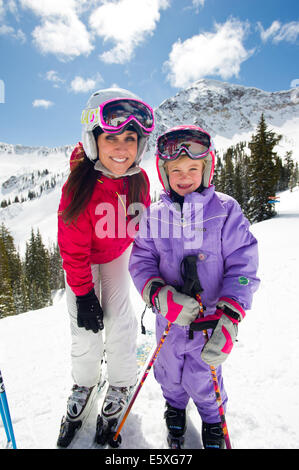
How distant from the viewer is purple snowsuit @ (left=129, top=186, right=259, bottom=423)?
6.99 feet

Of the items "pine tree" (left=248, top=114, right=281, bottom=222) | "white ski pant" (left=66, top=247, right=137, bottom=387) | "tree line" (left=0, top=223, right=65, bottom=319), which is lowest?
"tree line" (left=0, top=223, right=65, bottom=319)

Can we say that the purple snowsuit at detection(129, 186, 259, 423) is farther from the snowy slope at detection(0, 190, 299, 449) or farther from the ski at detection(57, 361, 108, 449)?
the ski at detection(57, 361, 108, 449)

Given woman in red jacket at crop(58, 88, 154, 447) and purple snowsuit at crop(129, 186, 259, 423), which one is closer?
purple snowsuit at crop(129, 186, 259, 423)

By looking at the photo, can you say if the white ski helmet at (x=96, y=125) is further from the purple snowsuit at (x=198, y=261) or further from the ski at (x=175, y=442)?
the ski at (x=175, y=442)

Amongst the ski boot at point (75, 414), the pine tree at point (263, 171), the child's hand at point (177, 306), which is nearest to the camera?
the child's hand at point (177, 306)

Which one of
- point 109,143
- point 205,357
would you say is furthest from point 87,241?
point 205,357

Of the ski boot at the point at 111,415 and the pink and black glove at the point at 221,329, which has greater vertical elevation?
the pink and black glove at the point at 221,329

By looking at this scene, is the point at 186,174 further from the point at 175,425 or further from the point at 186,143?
the point at 175,425

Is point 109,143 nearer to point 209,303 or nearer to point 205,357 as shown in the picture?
point 209,303

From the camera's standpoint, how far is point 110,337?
2.56 meters

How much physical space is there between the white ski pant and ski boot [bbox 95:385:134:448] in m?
0.08

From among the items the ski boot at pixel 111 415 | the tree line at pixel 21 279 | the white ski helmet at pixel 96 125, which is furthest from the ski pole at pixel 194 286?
the tree line at pixel 21 279

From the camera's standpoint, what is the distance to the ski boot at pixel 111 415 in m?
Answer: 2.27

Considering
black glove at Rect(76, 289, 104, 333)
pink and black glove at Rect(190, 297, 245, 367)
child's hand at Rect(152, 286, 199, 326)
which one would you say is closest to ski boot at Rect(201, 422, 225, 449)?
pink and black glove at Rect(190, 297, 245, 367)
